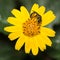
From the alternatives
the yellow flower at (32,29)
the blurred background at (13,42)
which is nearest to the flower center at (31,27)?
the yellow flower at (32,29)

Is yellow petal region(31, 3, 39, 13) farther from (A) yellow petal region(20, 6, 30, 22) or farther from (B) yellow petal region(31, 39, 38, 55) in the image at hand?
A: (B) yellow petal region(31, 39, 38, 55)

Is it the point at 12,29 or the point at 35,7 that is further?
the point at 35,7

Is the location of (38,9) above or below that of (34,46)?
above

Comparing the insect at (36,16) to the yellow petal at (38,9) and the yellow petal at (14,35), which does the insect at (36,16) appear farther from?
the yellow petal at (14,35)

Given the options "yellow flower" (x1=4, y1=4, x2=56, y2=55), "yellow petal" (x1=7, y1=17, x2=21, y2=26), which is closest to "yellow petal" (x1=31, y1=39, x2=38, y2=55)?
"yellow flower" (x1=4, y1=4, x2=56, y2=55)

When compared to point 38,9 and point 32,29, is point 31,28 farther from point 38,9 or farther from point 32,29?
point 38,9

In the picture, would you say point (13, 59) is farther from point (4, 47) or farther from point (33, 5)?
point (33, 5)

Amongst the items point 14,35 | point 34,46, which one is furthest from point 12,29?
point 34,46
